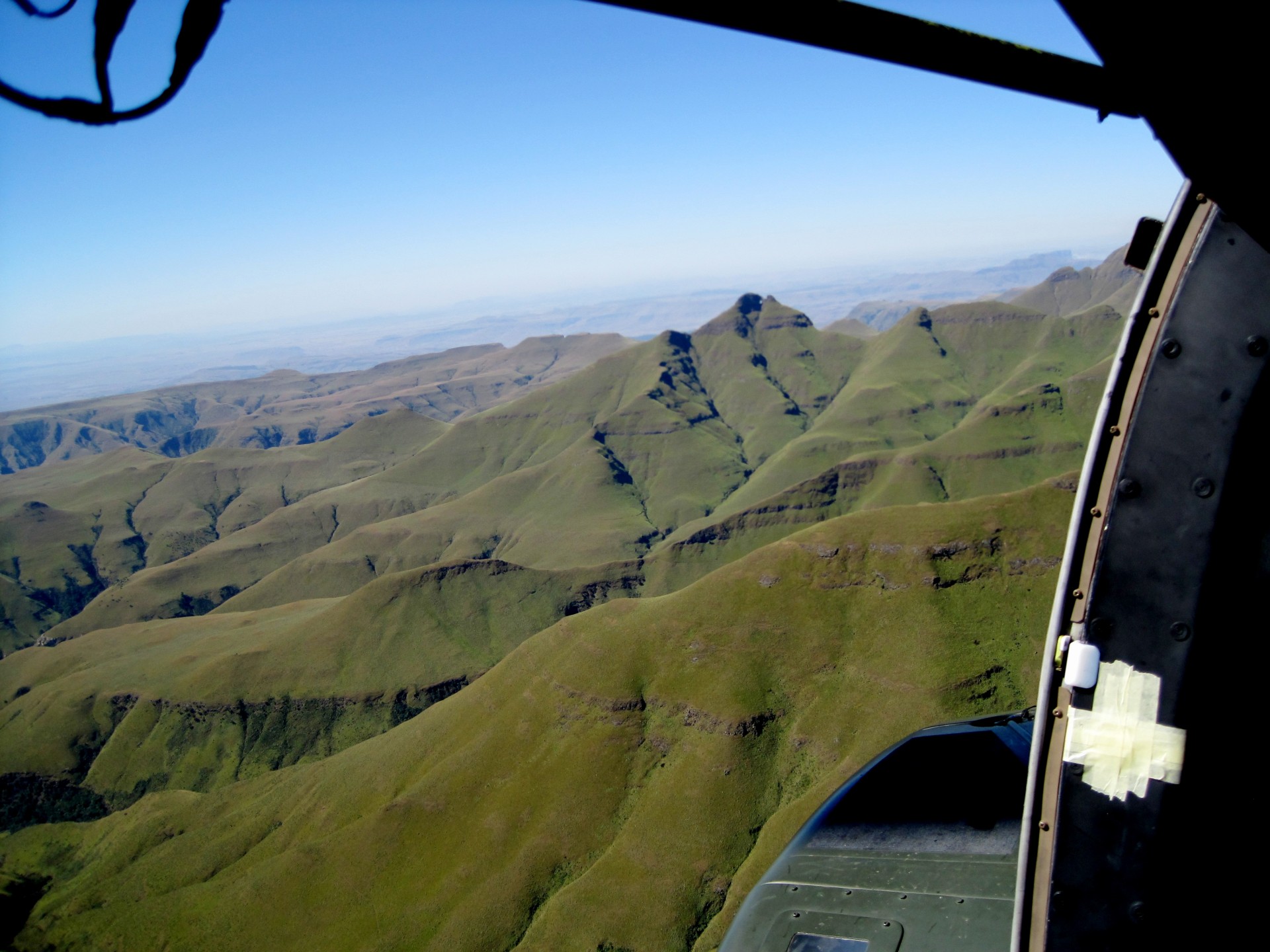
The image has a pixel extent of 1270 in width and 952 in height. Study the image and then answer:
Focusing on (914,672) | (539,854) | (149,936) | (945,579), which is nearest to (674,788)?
(539,854)

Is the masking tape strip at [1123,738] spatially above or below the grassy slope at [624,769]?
above

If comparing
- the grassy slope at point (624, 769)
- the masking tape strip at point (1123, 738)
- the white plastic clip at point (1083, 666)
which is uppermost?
the white plastic clip at point (1083, 666)

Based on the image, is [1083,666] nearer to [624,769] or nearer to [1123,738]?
[1123,738]

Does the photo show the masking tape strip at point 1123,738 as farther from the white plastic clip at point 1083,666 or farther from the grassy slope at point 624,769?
the grassy slope at point 624,769

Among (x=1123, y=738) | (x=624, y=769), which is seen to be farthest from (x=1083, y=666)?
(x=624, y=769)

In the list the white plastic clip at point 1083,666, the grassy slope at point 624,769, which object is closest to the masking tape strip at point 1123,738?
the white plastic clip at point 1083,666

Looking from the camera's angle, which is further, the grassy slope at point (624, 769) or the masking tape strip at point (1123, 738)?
the grassy slope at point (624, 769)

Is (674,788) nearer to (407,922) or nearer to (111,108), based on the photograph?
(407,922)
